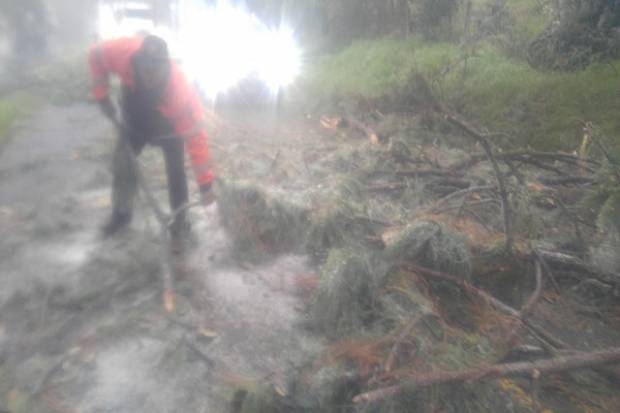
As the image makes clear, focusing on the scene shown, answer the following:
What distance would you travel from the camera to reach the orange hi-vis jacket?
370cm

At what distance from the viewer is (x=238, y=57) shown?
9.91 m

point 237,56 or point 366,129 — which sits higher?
point 237,56

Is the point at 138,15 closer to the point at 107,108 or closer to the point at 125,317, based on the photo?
the point at 107,108

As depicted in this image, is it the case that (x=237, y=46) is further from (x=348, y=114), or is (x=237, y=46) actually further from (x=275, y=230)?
(x=275, y=230)

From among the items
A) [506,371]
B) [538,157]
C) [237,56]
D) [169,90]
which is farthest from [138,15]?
[506,371]

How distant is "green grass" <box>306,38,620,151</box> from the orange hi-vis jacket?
3.14 m

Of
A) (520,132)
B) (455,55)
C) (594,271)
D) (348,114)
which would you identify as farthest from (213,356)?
(455,55)

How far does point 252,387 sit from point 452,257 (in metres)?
1.67

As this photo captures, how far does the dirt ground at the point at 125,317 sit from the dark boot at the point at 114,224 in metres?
0.09

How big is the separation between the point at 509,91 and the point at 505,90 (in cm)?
7

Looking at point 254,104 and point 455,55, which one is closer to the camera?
point 455,55

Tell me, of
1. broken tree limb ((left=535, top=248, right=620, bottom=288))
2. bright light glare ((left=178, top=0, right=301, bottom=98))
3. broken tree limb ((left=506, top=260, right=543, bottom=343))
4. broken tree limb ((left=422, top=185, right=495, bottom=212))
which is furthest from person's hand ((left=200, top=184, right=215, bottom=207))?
bright light glare ((left=178, top=0, right=301, bottom=98))

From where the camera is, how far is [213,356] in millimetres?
3043

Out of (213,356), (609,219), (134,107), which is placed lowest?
(213,356)
